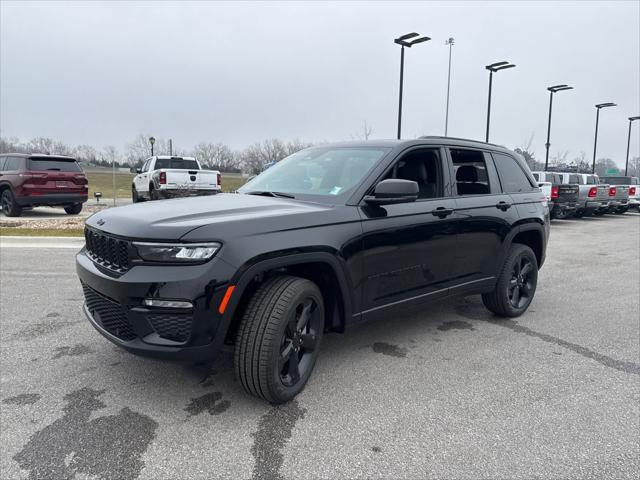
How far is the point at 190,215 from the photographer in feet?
9.84

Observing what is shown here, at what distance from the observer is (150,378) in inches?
136

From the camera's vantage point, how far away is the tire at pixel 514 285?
4902 mm

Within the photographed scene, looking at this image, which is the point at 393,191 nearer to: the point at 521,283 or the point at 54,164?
the point at 521,283

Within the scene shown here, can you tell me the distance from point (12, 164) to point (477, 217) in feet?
44.6

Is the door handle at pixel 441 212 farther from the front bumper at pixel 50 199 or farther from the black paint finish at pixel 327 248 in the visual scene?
the front bumper at pixel 50 199

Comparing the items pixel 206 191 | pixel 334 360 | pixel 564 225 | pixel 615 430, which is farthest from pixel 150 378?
pixel 564 225

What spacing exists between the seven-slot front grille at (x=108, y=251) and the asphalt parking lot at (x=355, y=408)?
0.88 metres

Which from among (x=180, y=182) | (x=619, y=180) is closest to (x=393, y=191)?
(x=180, y=182)

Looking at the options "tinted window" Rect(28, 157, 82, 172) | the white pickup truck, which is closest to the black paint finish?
"tinted window" Rect(28, 157, 82, 172)

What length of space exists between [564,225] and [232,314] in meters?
17.2

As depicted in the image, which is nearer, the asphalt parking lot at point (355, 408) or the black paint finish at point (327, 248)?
the asphalt parking lot at point (355, 408)

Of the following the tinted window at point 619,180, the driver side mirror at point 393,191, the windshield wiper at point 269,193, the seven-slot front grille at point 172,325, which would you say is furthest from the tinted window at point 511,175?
the tinted window at point 619,180

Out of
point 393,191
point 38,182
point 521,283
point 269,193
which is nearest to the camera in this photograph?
point 393,191

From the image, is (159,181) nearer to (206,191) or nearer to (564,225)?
(206,191)
